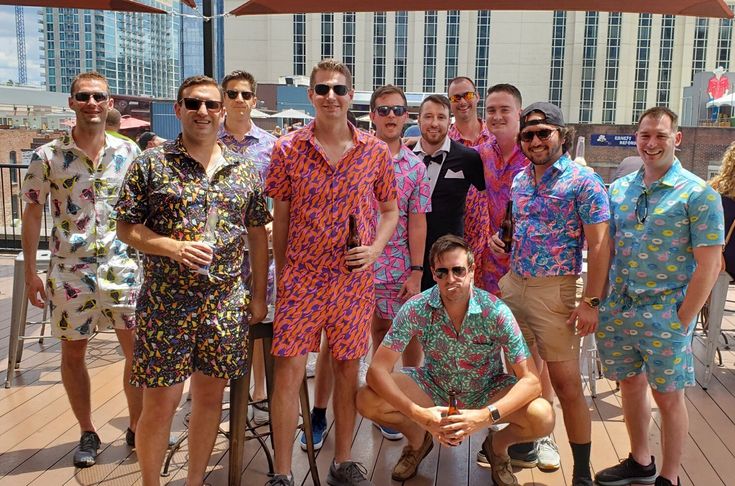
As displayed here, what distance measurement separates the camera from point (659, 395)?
3.12 metres

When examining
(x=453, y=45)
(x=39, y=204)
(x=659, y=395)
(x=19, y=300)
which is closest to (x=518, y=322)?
(x=659, y=395)

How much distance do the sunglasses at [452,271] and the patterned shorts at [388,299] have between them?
2.62ft

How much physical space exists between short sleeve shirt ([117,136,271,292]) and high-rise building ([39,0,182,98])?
2703 inches

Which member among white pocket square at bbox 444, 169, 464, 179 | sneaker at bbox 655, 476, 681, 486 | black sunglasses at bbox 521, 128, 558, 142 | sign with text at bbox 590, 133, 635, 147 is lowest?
sneaker at bbox 655, 476, 681, 486

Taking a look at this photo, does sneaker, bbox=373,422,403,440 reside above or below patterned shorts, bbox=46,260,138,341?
below

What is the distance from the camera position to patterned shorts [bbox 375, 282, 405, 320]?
12.7 ft

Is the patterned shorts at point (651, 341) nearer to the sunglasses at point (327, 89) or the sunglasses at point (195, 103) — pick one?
the sunglasses at point (327, 89)

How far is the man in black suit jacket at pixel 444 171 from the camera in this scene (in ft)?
12.8

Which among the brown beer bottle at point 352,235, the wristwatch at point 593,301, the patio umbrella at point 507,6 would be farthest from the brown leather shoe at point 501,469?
the patio umbrella at point 507,6

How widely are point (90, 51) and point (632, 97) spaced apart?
177ft

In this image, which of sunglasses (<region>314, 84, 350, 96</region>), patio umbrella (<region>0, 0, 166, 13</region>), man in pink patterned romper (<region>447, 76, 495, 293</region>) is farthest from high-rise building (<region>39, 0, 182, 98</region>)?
A: sunglasses (<region>314, 84, 350, 96</region>)

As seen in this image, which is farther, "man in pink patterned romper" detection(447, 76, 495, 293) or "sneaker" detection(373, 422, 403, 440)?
"man in pink patterned romper" detection(447, 76, 495, 293)

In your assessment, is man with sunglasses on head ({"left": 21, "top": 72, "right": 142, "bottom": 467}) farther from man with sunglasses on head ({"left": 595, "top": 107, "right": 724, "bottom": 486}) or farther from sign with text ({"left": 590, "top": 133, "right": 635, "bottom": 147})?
sign with text ({"left": 590, "top": 133, "right": 635, "bottom": 147})

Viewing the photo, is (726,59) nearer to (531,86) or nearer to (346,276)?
(531,86)
